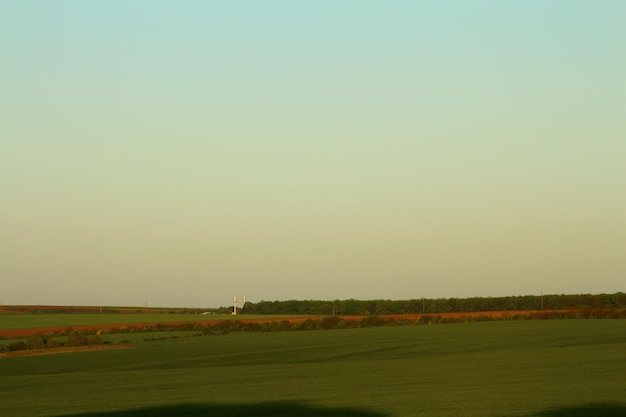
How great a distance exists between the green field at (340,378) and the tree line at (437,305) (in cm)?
3692

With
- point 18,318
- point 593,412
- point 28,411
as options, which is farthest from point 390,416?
point 18,318

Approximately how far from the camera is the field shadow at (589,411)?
58.0 feet

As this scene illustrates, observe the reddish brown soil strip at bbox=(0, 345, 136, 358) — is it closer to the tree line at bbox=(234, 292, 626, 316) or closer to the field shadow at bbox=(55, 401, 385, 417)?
the field shadow at bbox=(55, 401, 385, 417)

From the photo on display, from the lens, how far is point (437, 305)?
98.7m

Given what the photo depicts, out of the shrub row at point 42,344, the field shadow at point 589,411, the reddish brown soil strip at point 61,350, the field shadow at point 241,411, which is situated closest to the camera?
the field shadow at point 589,411

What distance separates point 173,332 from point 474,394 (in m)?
49.8

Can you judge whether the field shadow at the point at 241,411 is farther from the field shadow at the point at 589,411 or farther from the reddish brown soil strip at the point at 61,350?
the reddish brown soil strip at the point at 61,350

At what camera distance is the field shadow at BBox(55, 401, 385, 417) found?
1983cm

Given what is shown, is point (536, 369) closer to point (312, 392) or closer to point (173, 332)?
point (312, 392)

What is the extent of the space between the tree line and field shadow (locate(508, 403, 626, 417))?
6975 cm

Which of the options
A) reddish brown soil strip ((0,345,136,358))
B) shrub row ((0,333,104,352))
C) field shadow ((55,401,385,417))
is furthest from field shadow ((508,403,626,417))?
shrub row ((0,333,104,352))

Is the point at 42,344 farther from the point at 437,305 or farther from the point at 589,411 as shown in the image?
the point at 437,305

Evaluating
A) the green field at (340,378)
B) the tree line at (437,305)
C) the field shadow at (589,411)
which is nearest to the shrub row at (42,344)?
the green field at (340,378)

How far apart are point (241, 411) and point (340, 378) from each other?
9.20m
